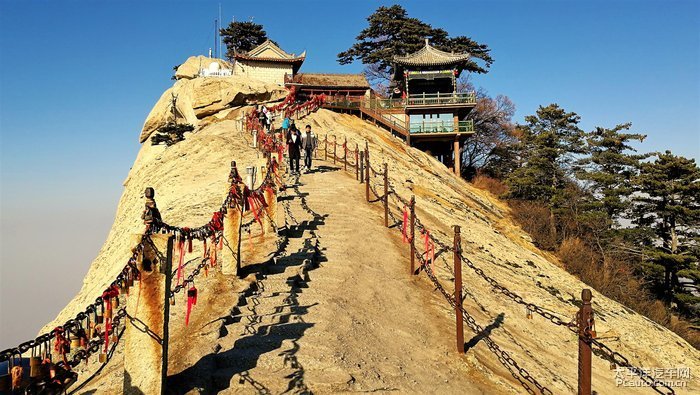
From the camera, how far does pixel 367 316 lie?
7926 mm

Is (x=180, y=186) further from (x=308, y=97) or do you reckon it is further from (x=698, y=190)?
(x=698, y=190)

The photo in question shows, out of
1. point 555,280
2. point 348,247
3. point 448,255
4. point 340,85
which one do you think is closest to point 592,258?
point 555,280

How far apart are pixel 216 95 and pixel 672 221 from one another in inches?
1168

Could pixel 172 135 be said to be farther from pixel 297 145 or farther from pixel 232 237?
pixel 232 237

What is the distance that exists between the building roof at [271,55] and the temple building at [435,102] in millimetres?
9053

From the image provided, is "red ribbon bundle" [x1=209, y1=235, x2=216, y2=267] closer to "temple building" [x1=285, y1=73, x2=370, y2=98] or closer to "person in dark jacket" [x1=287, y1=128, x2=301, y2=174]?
"person in dark jacket" [x1=287, y1=128, x2=301, y2=174]

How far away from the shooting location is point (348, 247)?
11078mm

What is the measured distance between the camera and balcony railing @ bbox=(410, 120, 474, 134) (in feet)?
114

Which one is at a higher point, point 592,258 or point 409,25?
point 409,25

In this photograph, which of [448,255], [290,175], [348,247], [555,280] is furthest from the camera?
[290,175]

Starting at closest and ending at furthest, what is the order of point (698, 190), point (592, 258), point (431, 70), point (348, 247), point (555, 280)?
point (348, 247) < point (555, 280) < point (698, 190) < point (592, 258) < point (431, 70)

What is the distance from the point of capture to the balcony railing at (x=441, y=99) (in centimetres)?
3453

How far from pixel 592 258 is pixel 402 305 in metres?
21.7

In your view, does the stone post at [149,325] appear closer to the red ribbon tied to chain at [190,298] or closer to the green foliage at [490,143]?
the red ribbon tied to chain at [190,298]
